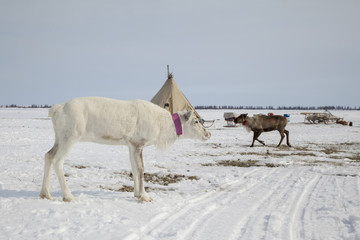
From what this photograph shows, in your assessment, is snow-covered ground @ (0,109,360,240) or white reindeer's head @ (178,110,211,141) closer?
snow-covered ground @ (0,109,360,240)

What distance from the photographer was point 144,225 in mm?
3455

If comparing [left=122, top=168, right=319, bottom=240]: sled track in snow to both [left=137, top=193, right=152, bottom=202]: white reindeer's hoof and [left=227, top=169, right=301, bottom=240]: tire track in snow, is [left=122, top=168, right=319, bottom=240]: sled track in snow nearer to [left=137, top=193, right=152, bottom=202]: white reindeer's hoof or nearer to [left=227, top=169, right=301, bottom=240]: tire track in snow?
[left=227, top=169, right=301, bottom=240]: tire track in snow

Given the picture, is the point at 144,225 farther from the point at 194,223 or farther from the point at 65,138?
the point at 65,138

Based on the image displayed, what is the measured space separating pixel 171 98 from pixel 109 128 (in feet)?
61.2

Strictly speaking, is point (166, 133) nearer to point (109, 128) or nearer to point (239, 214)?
point (109, 128)

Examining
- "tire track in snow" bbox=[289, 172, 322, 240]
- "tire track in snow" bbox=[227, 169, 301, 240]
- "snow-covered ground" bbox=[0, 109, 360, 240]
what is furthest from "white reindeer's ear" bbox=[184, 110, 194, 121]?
"tire track in snow" bbox=[289, 172, 322, 240]

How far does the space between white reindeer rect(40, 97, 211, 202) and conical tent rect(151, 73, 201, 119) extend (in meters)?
17.4

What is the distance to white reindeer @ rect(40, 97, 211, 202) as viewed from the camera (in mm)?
4141

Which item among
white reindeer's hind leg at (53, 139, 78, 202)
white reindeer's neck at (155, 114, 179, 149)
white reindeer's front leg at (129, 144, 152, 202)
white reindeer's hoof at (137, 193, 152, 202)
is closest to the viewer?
white reindeer's hind leg at (53, 139, 78, 202)

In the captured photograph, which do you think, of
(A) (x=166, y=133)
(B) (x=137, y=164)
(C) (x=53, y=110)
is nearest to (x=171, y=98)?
(A) (x=166, y=133)

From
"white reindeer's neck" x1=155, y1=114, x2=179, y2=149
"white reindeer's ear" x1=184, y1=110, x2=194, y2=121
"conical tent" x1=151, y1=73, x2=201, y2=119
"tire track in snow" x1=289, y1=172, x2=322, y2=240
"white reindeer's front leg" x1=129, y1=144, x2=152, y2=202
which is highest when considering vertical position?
"conical tent" x1=151, y1=73, x2=201, y2=119

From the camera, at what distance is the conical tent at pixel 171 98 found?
2272cm

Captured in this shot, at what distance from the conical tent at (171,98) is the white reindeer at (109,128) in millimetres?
17391

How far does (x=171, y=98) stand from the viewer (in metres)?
23.0
